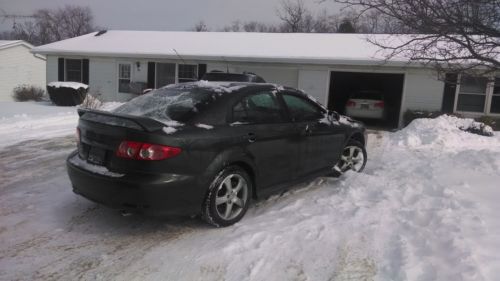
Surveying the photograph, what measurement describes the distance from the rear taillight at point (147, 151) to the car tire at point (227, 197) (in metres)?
0.58

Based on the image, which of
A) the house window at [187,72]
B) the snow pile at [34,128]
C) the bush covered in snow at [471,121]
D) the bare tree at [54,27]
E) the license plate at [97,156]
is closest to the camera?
the license plate at [97,156]

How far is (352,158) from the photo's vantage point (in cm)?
677

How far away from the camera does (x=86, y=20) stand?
67.4 m

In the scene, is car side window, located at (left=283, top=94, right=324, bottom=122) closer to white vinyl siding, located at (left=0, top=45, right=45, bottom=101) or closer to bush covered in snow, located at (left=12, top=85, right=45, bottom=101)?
bush covered in snow, located at (left=12, top=85, right=45, bottom=101)

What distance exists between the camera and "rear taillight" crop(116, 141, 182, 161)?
13.0 ft

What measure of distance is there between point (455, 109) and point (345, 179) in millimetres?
11136

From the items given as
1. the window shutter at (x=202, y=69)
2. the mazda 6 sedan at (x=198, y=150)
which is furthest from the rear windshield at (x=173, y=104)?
the window shutter at (x=202, y=69)

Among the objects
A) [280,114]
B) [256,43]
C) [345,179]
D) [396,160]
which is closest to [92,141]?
[280,114]

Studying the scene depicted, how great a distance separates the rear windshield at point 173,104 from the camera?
4.45 meters

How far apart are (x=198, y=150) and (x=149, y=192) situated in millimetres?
604

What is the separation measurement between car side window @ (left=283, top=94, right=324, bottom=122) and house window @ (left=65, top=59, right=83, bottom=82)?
17487 millimetres

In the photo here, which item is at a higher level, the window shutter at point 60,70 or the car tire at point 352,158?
the window shutter at point 60,70

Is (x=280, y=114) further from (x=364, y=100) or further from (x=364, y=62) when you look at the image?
(x=364, y=100)

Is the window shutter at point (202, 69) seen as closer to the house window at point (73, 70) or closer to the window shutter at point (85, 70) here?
the window shutter at point (85, 70)
